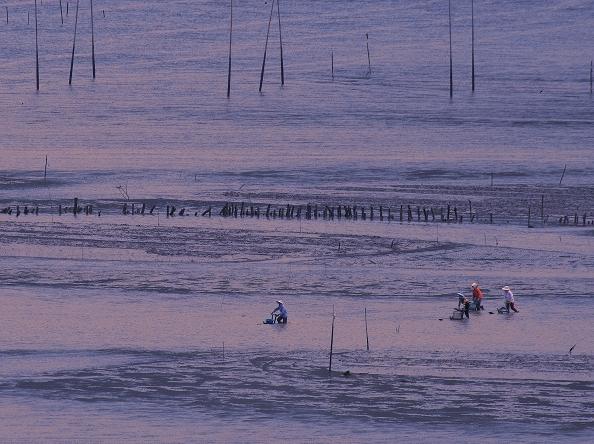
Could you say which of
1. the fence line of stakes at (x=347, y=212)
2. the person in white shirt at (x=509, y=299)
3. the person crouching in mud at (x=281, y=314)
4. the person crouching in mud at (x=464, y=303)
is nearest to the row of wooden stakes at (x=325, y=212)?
the fence line of stakes at (x=347, y=212)

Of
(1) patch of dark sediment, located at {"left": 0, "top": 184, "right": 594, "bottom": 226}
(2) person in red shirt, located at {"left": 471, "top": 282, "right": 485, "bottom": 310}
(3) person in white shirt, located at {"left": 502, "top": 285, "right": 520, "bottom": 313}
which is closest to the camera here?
Result: (3) person in white shirt, located at {"left": 502, "top": 285, "right": 520, "bottom": 313}

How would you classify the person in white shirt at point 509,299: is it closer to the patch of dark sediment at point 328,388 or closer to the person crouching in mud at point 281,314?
the patch of dark sediment at point 328,388

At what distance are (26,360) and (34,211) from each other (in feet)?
74.5

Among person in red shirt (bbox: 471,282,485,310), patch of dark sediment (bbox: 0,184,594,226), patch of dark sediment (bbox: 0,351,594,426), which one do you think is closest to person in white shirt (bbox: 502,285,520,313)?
person in red shirt (bbox: 471,282,485,310)

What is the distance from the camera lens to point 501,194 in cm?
6022

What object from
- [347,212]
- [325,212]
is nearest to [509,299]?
[347,212]

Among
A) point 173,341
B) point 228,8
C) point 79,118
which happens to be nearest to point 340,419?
point 173,341

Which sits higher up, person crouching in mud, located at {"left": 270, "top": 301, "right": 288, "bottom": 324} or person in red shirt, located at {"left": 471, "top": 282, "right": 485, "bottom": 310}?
person in red shirt, located at {"left": 471, "top": 282, "right": 485, "bottom": 310}

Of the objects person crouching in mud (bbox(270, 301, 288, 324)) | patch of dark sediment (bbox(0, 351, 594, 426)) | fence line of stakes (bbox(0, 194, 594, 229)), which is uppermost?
fence line of stakes (bbox(0, 194, 594, 229))

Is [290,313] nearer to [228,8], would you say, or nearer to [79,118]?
[79,118]

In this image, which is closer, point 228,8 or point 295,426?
point 295,426

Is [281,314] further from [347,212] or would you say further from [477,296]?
[347,212]

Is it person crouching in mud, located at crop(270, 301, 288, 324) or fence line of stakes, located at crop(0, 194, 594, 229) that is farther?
fence line of stakes, located at crop(0, 194, 594, 229)

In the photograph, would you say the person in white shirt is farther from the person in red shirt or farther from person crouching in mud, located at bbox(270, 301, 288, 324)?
person crouching in mud, located at bbox(270, 301, 288, 324)
